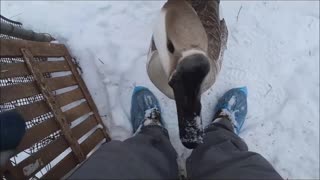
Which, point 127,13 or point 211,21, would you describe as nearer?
point 211,21

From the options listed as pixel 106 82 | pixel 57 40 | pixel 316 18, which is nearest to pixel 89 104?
pixel 106 82

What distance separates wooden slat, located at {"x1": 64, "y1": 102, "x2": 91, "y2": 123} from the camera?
62.4 inches

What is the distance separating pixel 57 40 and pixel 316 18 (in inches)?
52.5

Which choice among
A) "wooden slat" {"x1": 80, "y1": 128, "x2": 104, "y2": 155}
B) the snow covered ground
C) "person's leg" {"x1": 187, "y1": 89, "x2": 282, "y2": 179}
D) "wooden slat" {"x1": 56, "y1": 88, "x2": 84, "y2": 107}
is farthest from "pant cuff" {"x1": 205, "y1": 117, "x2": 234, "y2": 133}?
"wooden slat" {"x1": 56, "y1": 88, "x2": 84, "y2": 107}

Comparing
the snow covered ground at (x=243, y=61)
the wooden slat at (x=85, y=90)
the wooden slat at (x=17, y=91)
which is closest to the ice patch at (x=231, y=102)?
the snow covered ground at (x=243, y=61)

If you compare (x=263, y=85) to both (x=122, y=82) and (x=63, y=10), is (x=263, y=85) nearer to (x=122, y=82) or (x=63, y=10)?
(x=122, y=82)

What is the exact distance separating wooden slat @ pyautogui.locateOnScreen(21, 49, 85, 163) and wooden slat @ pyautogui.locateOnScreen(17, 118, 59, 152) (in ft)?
0.11

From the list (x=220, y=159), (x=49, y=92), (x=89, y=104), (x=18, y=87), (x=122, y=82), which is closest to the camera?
(x=18, y=87)

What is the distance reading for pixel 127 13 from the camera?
2070 mm

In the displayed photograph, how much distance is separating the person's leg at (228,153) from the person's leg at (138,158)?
0.11 metres

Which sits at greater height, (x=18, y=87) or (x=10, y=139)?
(x=18, y=87)

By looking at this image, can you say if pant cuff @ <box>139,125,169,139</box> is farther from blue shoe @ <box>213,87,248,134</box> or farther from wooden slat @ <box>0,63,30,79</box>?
wooden slat @ <box>0,63,30,79</box>

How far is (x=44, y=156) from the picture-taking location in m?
1.30

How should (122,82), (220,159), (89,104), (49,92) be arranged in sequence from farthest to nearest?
(122,82)
(89,104)
(49,92)
(220,159)
